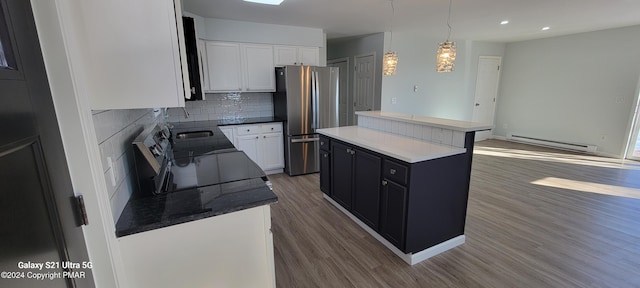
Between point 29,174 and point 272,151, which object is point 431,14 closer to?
point 272,151

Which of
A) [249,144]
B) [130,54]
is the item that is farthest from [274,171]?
[130,54]

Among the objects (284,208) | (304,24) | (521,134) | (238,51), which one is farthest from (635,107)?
(238,51)

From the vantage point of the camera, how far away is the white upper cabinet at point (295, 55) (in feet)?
14.3

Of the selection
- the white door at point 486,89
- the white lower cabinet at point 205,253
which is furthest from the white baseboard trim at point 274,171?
the white door at point 486,89

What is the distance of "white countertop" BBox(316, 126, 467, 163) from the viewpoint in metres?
2.04

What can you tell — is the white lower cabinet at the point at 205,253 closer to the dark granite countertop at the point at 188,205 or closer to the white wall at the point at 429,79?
the dark granite countertop at the point at 188,205

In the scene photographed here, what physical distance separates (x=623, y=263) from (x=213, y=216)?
3.11 m

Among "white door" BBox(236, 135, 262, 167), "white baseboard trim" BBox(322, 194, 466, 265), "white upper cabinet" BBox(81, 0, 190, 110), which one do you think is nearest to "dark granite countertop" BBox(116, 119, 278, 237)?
"white upper cabinet" BBox(81, 0, 190, 110)

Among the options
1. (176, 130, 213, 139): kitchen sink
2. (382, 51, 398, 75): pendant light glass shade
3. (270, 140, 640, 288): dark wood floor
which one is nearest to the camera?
(270, 140, 640, 288): dark wood floor

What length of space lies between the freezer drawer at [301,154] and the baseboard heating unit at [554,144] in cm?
539

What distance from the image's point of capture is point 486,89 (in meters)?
6.69

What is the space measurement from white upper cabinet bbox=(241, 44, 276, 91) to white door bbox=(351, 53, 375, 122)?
210 centimetres

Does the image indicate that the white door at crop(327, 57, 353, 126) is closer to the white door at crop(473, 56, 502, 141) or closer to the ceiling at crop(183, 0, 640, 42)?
the ceiling at crop(183, 0, 640, 42)

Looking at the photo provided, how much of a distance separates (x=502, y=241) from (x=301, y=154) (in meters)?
2.80
